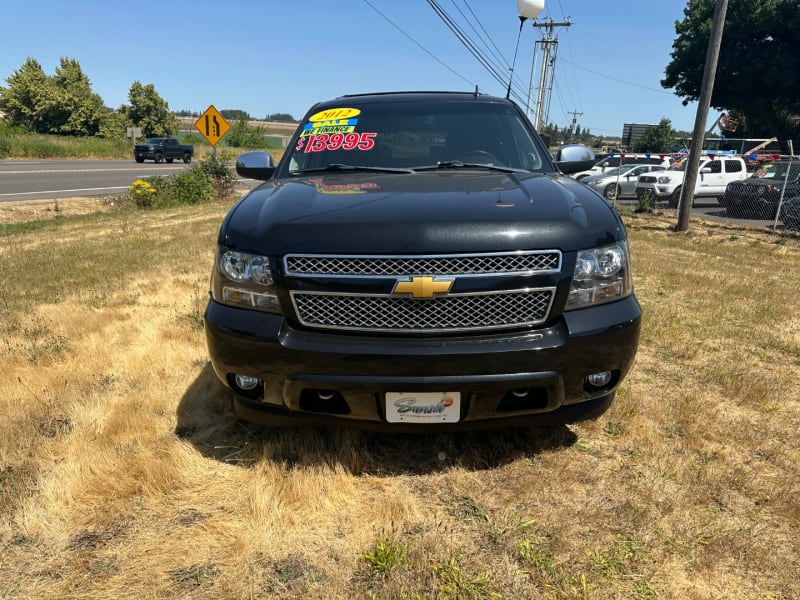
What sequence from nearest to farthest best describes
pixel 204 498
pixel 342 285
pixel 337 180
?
pixel 342 285 < pixel 204 498 < pixel 337 180

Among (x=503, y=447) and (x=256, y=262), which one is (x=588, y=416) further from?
(x=256, y=262)

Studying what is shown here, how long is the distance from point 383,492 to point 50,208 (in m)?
14.7

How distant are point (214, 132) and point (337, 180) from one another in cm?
1291

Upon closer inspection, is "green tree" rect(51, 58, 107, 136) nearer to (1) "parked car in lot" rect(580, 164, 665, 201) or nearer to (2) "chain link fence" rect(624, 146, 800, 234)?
(1) "parked car in lot" rect(580, 164, 665, 201)

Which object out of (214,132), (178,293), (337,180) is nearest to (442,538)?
(337,180)

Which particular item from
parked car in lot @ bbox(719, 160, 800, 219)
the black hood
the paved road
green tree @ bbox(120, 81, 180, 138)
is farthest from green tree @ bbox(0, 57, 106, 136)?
the black hood

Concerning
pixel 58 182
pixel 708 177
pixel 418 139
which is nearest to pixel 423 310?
pixel 418 139

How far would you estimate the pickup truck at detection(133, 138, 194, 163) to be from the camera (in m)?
33.7

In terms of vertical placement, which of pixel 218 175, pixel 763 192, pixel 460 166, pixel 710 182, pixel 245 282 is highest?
pixel 460 166

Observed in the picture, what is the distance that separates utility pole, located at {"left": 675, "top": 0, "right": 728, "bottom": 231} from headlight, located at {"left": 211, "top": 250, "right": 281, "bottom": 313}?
10763mm

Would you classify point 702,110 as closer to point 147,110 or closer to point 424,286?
point 424,286

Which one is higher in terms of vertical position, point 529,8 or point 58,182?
point 529,8

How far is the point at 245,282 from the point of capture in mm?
2191

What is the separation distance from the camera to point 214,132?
14266 millimetres
